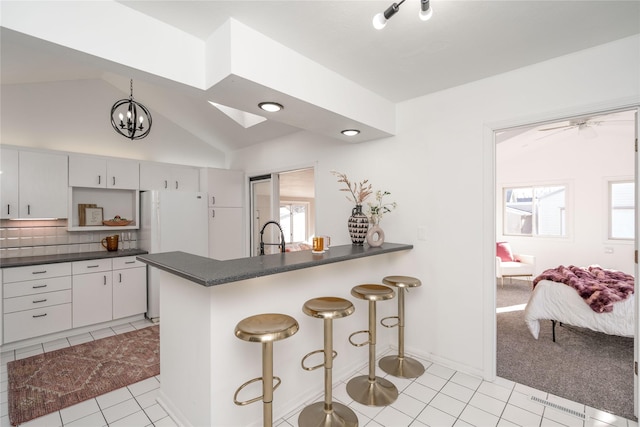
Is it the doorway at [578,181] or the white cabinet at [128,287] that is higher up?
the doorway at [578,181]

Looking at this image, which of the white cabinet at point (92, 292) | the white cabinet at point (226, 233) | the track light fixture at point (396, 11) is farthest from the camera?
the white cabinet at point (226, 233)

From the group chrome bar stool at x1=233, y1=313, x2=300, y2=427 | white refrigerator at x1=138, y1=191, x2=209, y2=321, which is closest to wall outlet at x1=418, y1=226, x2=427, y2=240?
chrome bar stool at x1=233, y1=313, x2=300, y2=427

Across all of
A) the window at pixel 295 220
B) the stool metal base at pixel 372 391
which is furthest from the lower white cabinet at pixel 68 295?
the window at pixel 295 220

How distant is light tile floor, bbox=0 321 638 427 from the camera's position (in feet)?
6.54

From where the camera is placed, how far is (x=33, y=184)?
3322 millimetres

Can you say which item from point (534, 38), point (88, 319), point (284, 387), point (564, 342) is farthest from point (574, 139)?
point (88, 319)

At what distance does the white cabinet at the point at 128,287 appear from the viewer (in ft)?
12.1

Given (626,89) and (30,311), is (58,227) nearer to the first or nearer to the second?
(30,311)

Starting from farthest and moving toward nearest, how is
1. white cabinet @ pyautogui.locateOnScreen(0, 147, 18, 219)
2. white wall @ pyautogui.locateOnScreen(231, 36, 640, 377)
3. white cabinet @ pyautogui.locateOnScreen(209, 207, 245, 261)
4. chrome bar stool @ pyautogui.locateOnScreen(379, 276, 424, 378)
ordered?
white cabinet @ pyautogui.locateOnScreen(209, 207, 245, 261)
white cabinet @ pyautogui.locateOnScreen(0, 147, 18, 219)
chrome bar stool @ pyautogui.locateOnScreen(379, 276, 424, 378)
white wall @ pyautogui.locateOnScreen(231, 36, 640, 377)

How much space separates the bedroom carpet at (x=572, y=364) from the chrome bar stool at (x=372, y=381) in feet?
3.56

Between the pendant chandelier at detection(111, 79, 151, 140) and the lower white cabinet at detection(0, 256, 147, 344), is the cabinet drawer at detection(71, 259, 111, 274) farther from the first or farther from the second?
the pendant chandelier at detection(111, 79, 151, 140)

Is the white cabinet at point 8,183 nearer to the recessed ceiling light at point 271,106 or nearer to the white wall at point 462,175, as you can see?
the recessed ceiling light at point 271,106

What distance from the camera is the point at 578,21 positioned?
1.80m

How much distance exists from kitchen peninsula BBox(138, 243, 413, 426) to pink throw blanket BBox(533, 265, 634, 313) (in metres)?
2.25
